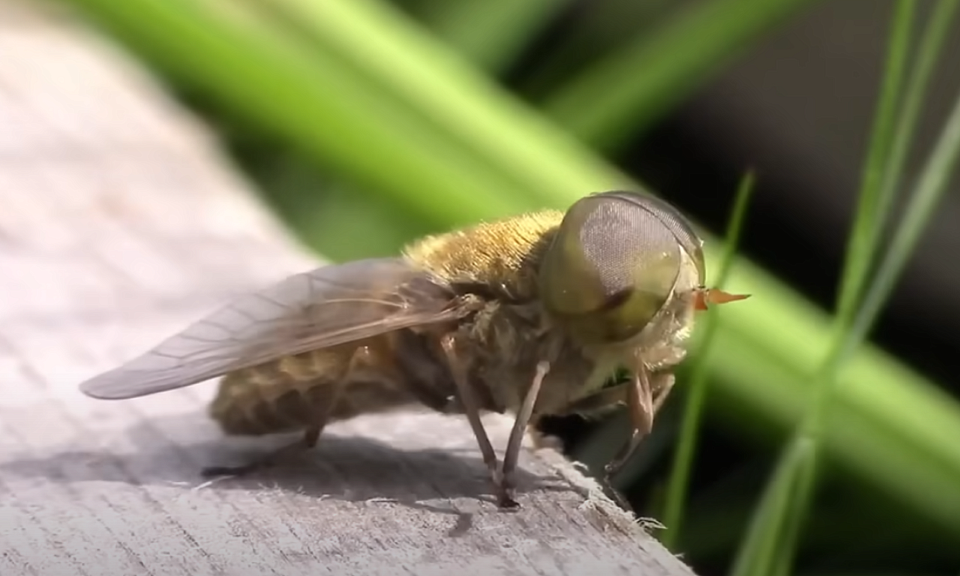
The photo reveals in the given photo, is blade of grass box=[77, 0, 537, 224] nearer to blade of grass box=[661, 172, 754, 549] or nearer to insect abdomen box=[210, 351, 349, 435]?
insect abdomen box=[210, 351, 349, 435]

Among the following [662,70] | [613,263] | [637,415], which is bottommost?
[637,415]

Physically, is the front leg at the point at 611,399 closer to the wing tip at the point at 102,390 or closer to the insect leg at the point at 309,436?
the insect leg at the point at 309,436

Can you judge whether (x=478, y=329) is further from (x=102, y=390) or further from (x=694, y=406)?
(x=102, y=390)

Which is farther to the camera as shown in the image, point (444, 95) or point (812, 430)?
point (444, 95)

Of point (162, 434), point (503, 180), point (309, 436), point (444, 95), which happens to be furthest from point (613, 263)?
point (444, 95)

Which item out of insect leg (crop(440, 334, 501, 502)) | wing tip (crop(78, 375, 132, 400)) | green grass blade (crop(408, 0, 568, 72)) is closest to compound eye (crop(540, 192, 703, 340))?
insect leg (crop(440, 334, 501, 502))

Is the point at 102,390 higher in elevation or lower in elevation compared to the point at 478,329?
lower

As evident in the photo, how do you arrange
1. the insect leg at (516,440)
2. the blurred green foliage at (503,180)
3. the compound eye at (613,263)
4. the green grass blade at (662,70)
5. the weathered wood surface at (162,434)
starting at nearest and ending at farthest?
the weathered wood surface at (162,434) → the insect leg at (516,440) → the compound eye at (613,263) → the blurred green foliage at (503,180) → the green grass blade at (662,70)

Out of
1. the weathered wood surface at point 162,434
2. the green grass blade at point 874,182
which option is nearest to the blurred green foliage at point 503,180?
the weathered wood surface at point 162,434

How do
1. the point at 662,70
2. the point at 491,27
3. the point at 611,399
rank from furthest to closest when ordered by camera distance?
the point at 491,27 < the point at 662,70 < the point at 611,399
